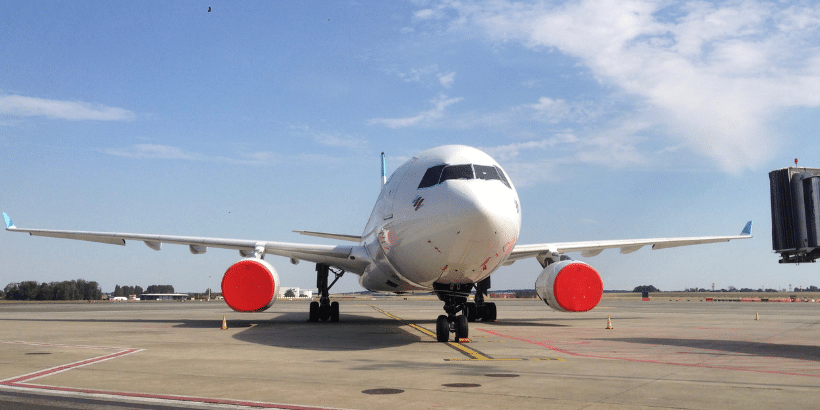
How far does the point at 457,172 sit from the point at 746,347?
23.5 feet

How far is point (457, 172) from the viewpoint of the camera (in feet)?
40.0

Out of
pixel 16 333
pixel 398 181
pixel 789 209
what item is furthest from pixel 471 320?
pixel 16 333

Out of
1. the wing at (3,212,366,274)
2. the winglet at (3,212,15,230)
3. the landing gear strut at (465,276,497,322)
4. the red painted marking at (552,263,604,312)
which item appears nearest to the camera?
the red painted marking at (552,263,604,312)

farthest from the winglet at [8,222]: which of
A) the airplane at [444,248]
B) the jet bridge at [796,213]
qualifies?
the jet bridge at [796,213]

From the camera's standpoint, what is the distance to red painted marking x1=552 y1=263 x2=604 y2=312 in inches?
611

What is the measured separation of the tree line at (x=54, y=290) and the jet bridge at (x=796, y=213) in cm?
10513

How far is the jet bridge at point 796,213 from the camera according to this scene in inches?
546

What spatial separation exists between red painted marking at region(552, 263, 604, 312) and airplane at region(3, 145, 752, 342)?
25mm

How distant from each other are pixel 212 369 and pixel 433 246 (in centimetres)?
461

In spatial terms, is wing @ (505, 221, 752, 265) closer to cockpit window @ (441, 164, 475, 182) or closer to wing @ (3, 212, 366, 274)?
wing @ (3, 212, 366, 274)

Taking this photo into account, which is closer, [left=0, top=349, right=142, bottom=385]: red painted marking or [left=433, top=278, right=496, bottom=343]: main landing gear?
[left=0, top=349, right=142, bottom=385]: red painted marking

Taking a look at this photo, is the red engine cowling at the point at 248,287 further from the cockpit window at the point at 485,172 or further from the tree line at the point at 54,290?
the tree line at the point at 54,290

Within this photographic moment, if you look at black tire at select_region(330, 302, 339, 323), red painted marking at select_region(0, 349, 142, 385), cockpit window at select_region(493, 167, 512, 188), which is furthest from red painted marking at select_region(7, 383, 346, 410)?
black tire at select_region(330, 302, 339, 323)

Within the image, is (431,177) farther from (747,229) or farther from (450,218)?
(747,229)
